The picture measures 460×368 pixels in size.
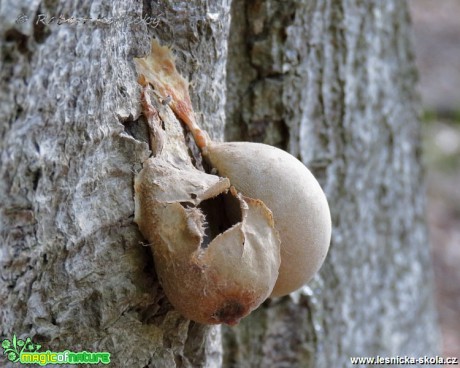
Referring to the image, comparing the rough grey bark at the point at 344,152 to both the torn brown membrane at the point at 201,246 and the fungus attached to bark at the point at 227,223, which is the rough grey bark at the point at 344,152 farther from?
the torn brown membrane at the point at 201,246

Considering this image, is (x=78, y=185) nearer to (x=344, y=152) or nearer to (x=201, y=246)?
(x=201, y=246)

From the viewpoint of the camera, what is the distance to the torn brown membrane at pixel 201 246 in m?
0.93

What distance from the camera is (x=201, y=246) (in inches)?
39.1

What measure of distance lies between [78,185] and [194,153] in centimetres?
23

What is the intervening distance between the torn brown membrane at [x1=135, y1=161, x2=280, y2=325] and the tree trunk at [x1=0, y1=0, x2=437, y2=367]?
53 millimetres

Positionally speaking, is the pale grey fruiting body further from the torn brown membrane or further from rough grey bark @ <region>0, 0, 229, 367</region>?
rough grey bark @ <region>0, 0, 229, 367</region>

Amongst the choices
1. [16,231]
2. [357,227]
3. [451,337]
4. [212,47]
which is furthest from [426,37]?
[16,231]

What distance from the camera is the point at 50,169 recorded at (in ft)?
3.00

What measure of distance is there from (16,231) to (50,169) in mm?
96

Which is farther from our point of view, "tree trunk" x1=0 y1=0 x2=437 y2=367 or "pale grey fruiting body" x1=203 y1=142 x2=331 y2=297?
"pale grey fruiting body" x1=203 y1=142 x2=331 y2=297

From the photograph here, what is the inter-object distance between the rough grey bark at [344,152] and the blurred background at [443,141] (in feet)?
2.01

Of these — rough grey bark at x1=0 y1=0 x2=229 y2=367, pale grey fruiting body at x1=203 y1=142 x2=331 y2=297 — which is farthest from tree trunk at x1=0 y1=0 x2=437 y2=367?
pale grey fruiting body at x1=203 y1=142 x2=331 y2=297

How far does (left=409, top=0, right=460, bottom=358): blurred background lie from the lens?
12.6 ft

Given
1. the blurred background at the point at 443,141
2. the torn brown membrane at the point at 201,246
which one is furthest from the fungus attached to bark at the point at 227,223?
the blurred background at the point at 443,141
